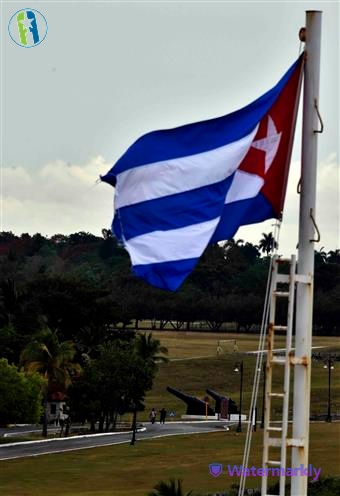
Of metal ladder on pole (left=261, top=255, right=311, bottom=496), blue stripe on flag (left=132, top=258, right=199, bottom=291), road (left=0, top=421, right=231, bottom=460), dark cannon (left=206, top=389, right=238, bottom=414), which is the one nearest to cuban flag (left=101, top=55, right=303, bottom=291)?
blue stripe on flag (left=132, top=258, right=199, bottom=291)

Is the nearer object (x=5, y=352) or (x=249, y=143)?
(x=249, y=143)

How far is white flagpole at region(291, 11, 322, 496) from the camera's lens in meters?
10.5

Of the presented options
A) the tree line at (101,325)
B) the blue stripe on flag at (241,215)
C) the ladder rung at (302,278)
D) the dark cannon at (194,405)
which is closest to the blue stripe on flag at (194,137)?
the blue stripe on flag at (241,215)

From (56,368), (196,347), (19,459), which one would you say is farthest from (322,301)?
(19,459)

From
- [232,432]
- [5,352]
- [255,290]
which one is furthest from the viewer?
[255,290]

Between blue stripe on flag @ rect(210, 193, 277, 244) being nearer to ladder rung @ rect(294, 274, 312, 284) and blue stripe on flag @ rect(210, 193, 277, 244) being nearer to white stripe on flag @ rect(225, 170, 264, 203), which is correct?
white stripe on flag @ rect(225, 170, 264, 203)

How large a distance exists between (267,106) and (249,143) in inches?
13.5

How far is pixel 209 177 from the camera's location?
11.1 metres

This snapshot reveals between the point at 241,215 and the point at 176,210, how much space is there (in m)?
0.58

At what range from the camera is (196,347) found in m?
146

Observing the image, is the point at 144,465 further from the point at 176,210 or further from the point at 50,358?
the point at 176,210

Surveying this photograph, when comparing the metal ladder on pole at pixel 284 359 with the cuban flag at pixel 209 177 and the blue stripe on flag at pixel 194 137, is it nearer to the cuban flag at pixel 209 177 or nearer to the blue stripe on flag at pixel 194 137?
the cuban flag at pixel 209 177

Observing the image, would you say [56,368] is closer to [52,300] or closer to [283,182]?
[52,300]

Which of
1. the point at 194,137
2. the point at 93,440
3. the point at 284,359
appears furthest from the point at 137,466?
the point at 284,359
